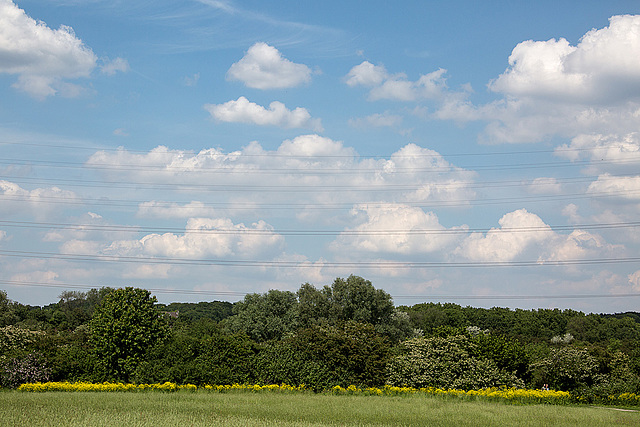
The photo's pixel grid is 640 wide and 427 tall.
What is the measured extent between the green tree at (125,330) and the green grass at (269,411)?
600 cm

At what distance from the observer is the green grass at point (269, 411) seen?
18844mm

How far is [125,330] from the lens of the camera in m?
33.0

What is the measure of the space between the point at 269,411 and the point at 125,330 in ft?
46.5

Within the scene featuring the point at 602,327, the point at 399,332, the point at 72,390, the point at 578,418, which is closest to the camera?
the point at 578,418

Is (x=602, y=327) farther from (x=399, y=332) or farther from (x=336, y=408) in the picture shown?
(x=336, y=408)

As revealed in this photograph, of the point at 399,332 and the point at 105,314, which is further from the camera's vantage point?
the point at 399,332

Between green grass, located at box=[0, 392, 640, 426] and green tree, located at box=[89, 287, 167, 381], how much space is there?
6.00 metres

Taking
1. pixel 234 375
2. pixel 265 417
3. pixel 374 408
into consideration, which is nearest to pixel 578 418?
pixel 374 408

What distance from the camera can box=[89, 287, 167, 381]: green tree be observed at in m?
32.5

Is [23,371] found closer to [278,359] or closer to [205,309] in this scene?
[278,359]

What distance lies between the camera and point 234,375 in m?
30.8

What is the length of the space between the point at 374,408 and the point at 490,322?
82694 millimetres

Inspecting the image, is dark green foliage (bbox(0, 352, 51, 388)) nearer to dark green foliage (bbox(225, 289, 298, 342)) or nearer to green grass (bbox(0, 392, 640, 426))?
green grass (bbox(0, 392, 640, 426))

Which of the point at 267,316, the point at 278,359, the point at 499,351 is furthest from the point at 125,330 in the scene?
the point at 267,316
